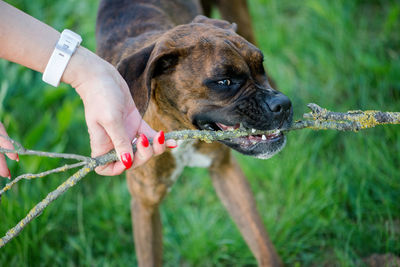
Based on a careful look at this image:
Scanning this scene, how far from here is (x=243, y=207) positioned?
3.13m

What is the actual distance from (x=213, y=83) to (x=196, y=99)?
5.3 inches

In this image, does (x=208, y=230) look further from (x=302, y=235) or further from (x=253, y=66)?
(x=253, y=66)

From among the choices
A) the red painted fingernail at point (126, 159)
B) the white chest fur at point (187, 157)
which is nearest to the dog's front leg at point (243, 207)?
the white chest fur at point (187, 157)

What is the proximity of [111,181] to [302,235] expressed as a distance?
6.08ft

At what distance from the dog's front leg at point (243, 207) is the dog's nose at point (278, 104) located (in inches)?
35.7

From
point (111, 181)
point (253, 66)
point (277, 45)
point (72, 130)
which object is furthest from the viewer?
point (277, 45)

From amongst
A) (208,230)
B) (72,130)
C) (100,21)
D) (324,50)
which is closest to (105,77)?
(100,21)

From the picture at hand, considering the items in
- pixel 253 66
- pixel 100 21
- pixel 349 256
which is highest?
pixel 253 66

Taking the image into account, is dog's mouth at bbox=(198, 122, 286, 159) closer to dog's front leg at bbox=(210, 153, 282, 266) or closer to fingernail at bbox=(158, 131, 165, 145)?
fingernail at bbox=(158, 131, 165, 145)

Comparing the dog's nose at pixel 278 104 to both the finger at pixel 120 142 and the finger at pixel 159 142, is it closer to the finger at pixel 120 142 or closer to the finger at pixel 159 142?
the finger at pixel 159 142

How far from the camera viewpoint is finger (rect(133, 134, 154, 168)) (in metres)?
1.91

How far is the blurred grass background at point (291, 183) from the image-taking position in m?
3.21

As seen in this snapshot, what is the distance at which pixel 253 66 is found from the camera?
7.94 ft

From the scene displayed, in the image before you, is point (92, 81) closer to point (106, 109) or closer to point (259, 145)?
point (106, 109)
